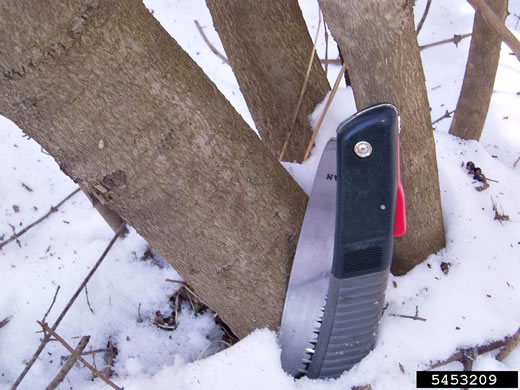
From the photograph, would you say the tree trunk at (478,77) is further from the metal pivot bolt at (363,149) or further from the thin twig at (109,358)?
the thin twig at (109,358)

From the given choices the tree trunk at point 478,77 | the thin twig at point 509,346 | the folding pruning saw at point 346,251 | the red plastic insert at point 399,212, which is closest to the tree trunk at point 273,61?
the folding pruning saw at point 346,251

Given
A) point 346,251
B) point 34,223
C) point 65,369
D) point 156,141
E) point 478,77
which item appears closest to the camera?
point 156,141

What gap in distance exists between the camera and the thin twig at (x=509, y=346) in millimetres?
870

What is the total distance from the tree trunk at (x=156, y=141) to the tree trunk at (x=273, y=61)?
26cm

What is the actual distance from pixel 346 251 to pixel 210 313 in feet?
1.60

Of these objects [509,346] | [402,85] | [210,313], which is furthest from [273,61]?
[509,346]

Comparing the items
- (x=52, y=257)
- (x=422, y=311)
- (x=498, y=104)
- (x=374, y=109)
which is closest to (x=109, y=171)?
(x=374, y=109)

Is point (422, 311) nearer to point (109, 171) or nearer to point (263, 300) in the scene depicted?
point (263, 300)

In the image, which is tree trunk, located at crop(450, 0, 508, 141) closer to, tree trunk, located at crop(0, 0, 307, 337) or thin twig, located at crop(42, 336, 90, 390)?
tree trunk, located at crop(0, 0, 307, 337)

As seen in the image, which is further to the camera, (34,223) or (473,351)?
(34,223)

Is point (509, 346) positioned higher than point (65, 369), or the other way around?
point (65, 369)

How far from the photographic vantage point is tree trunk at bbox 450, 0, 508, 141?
1.22 metres

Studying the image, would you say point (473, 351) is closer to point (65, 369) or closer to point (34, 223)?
point (65, 369)

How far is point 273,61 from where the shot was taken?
1.05 metres
